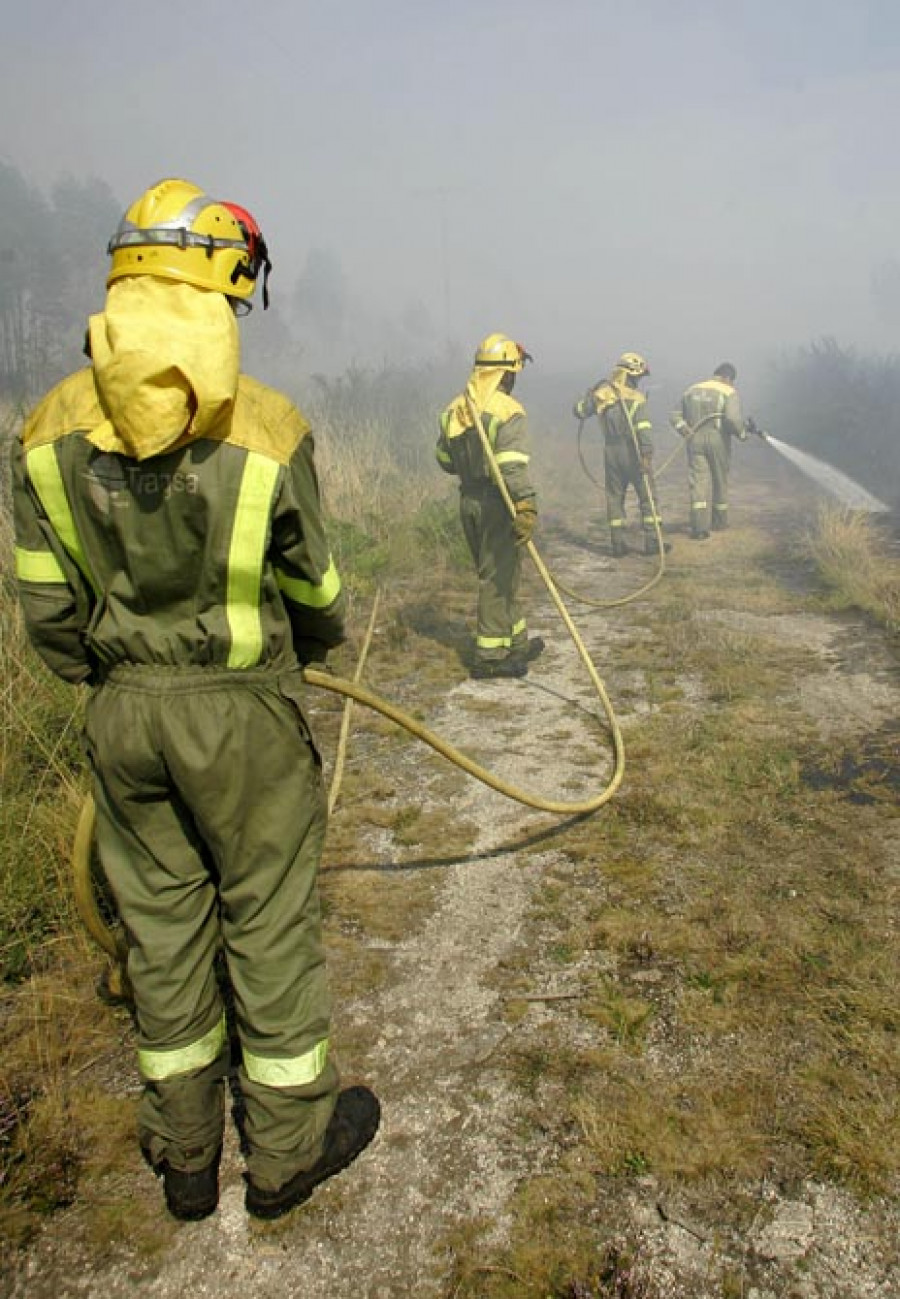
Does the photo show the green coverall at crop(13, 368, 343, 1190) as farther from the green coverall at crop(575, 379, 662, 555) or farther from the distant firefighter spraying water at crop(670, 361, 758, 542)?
the distant firefighter spraying water at crop(670, 361, 758, 542)

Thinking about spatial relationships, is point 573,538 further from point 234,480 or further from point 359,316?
point 359,316

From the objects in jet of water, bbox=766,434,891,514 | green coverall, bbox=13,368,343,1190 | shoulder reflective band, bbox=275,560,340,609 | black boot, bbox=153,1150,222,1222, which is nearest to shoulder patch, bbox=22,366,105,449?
green coverall, bbox=13,368,343,1190

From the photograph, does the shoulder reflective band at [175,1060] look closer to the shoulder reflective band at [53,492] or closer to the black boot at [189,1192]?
the black boot at [189,1192]

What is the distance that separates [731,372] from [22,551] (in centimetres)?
1049

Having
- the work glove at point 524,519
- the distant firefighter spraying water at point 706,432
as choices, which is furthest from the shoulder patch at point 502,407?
the distant firefighter spraying water at point 706,432

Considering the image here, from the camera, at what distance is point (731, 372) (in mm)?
10750

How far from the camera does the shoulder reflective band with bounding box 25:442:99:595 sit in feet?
5.90

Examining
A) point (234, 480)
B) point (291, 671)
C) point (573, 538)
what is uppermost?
point (234, 480)

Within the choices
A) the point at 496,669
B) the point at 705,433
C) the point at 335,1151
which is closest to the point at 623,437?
the point at 705,433

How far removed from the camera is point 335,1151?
2119 millimetres

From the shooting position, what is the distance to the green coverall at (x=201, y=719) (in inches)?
70.6

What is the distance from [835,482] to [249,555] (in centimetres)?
1391

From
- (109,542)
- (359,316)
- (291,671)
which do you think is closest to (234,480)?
(109,542)

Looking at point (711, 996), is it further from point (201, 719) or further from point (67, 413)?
point (67, 413)
